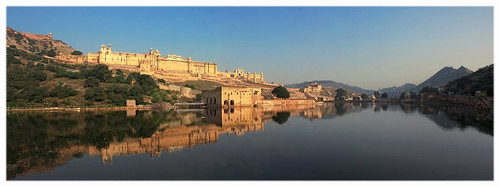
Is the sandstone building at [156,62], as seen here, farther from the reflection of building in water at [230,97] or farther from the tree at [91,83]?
the reflection of building in water at [230,97]

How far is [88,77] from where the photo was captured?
41.2 meters

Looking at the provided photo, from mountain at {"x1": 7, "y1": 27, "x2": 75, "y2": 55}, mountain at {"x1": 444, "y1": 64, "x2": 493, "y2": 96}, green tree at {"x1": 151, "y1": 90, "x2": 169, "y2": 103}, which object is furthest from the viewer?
mountain at {"x1": 7, "y1": 27, "x2": 75, "y2": 55}

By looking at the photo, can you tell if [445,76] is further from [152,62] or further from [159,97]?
[159,97]

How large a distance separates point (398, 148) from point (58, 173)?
1244cm

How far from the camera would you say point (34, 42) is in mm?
82562

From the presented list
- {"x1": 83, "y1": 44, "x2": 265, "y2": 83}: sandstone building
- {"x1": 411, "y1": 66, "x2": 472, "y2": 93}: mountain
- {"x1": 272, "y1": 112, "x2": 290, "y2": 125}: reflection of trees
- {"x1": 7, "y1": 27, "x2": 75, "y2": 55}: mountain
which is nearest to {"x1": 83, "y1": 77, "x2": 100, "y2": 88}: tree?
{"x1": 83, "y1": 44, "x2": 265, "y2": 83}: sandstone building

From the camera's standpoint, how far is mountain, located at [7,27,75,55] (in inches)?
2943

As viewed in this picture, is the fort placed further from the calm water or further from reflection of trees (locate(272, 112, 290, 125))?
the calm water

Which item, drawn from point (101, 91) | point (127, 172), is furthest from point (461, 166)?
point (101, 91)

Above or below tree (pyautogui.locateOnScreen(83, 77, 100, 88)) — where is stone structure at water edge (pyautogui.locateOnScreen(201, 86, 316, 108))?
below

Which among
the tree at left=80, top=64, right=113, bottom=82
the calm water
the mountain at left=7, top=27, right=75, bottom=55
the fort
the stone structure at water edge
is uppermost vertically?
the mountain at left=7, top=27, right=75, bottom=55

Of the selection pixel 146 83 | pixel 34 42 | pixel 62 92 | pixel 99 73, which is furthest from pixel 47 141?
pixel 34 42

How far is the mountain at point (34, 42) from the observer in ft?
245

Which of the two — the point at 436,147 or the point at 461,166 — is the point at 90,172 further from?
the point at 436,147
